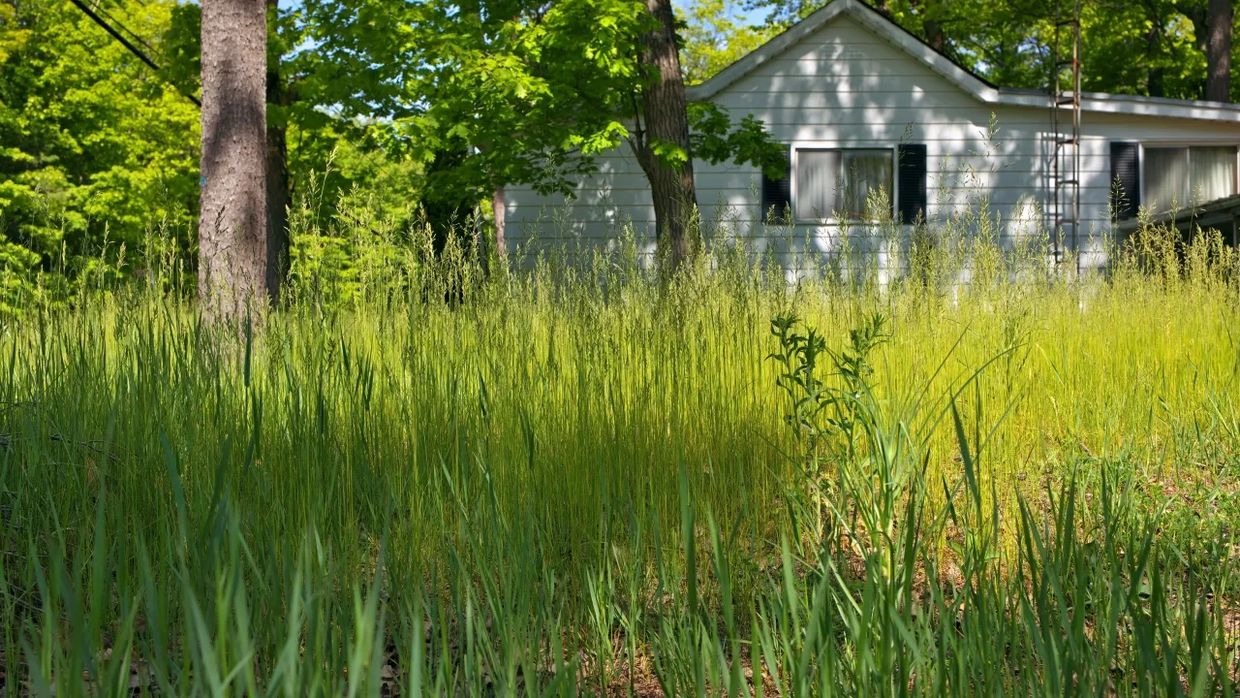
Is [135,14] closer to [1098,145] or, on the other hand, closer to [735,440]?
[1098,145]

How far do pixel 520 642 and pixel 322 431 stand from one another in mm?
1064

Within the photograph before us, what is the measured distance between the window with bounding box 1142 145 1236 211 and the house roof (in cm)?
68

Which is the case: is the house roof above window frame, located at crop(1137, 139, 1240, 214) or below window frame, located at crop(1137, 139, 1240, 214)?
above

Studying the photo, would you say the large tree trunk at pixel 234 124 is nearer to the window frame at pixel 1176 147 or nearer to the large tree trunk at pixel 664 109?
the large tree trunk at pixel 664 109

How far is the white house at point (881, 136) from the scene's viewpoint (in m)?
17.2

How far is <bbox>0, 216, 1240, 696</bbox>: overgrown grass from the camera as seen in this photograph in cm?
172

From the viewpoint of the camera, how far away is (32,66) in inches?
998

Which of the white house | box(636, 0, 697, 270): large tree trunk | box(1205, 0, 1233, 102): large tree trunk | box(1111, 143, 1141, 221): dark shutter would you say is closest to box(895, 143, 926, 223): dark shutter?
the white house

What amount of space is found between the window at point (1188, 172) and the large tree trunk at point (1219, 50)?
3.68 m

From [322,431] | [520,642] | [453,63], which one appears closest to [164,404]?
[322,431]

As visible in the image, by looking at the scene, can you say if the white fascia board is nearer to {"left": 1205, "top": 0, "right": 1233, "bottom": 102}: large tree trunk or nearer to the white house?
the white house

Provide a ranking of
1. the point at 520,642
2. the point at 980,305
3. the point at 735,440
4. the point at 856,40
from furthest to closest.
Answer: the point at 856,40 < the point at 980,305 < the point at 735,440 < the point at 520,642

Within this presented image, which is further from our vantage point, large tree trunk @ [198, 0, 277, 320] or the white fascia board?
the white fascia board

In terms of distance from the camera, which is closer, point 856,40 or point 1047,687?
point 1047,687
